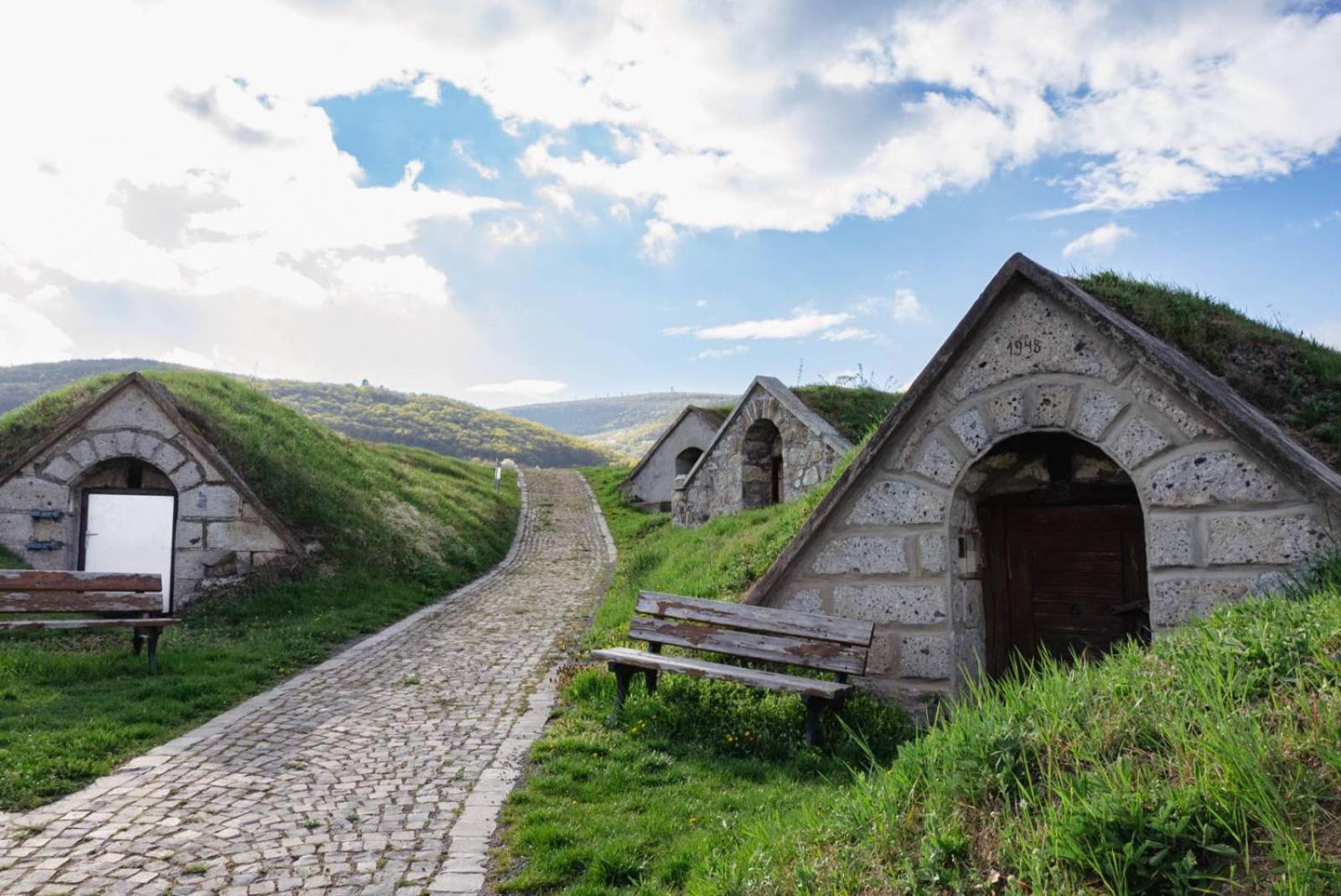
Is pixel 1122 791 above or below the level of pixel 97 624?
above

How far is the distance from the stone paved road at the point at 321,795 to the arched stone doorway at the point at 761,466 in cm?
736

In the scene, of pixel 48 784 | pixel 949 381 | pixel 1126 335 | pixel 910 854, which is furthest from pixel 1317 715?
pixel 48 784

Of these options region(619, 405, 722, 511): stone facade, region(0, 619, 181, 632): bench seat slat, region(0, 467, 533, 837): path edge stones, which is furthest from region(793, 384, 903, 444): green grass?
region(0, 619, 181, 632): bench seat slat

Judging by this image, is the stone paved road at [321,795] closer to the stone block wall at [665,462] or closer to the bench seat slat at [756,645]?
the bench seat slat at [756,645]

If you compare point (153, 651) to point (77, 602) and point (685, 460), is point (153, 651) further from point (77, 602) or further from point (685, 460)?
point (685, 460)

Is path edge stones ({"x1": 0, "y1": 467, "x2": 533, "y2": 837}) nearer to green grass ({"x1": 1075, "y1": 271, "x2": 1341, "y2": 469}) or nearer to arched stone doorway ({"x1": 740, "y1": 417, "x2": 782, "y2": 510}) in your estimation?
arched stone doorway ({"x1": 740, "y1": 417, "x2": 782, "y2": 510})

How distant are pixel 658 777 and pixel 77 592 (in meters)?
7.01

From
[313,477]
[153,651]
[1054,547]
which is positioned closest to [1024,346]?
[1054,547]

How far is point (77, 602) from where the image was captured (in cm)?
871

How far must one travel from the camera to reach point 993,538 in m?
6.87

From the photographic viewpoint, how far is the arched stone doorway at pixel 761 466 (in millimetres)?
16359

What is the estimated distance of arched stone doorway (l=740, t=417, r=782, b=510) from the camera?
16.4m

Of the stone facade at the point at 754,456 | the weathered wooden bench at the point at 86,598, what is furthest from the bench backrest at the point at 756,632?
the stone facade at the point at 754,456

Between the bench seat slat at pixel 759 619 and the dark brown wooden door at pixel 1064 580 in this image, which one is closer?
the bench seat slat at pixel 759 619
